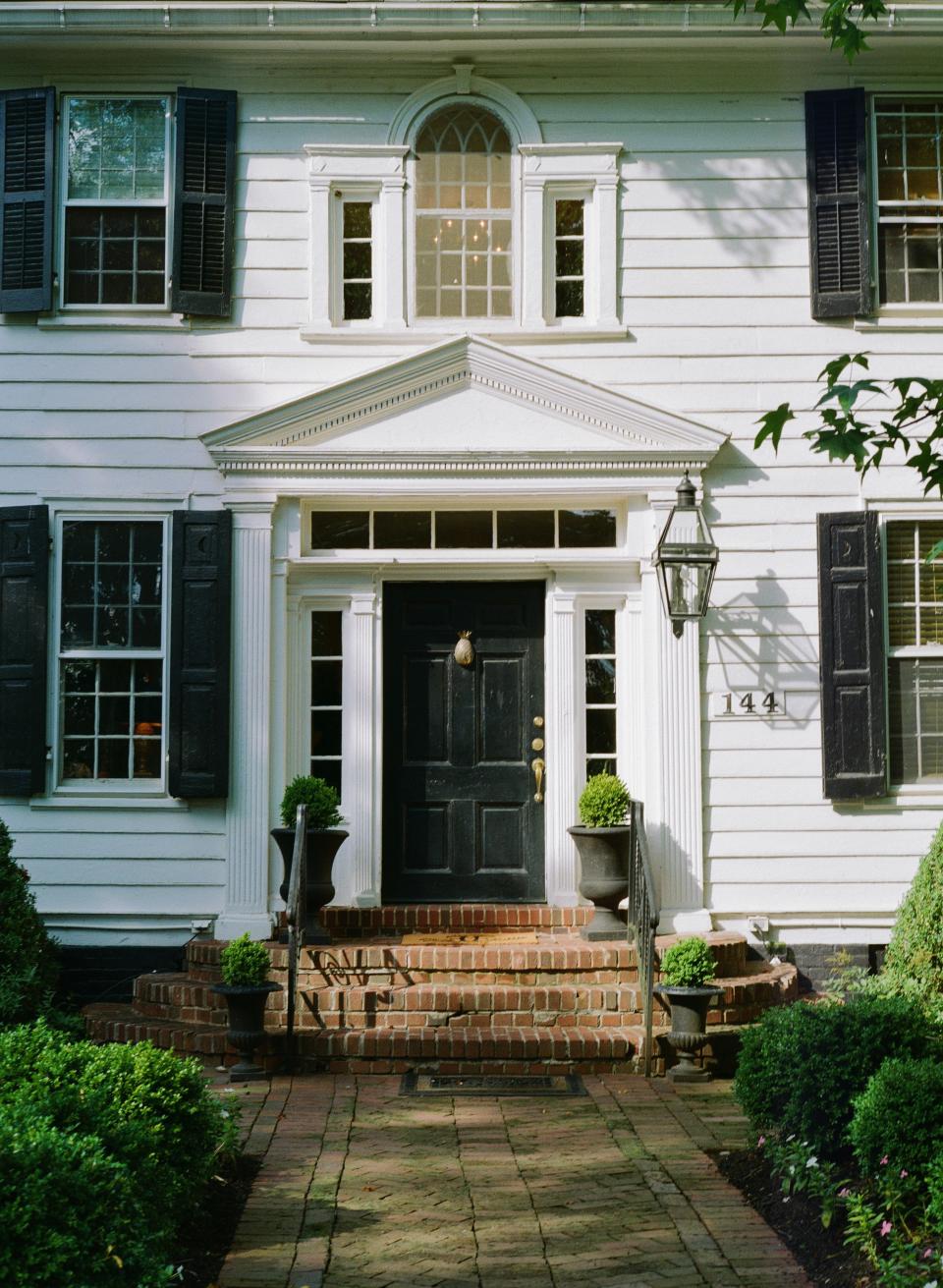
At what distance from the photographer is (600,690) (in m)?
9.58

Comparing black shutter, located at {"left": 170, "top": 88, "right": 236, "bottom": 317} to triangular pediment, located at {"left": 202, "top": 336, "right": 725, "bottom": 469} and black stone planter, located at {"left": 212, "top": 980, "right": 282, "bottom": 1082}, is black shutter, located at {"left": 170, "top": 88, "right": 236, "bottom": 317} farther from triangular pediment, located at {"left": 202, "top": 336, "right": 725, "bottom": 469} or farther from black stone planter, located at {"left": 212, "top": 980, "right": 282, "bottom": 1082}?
black stone planter, located at {"left": 212, "top": 980, "right": 282, "bottom": 1082}

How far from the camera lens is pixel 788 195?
9.50 m

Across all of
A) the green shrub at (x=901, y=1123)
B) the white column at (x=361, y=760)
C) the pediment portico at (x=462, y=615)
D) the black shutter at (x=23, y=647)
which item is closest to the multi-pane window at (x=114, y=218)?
the pediment portico at (x=462, y=615)

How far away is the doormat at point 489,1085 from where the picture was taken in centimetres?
752

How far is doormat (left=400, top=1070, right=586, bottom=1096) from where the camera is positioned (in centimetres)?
752

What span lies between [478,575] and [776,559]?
192 cm

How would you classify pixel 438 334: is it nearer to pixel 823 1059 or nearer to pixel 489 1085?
pixel 489 1085

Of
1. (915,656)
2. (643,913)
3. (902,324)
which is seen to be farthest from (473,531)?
(902,324)

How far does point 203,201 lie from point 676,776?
475cm

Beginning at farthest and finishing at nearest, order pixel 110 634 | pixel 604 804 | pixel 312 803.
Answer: pixel 110 634, pixel 604 804, pixel 312 803

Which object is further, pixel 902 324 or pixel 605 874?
pixel 902 324

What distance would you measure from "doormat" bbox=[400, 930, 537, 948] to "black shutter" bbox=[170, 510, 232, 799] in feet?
5.09

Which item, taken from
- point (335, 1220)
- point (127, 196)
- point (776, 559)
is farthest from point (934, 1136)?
point (127, 196)

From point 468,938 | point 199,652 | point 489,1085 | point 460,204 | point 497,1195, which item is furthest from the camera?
point 460,204
